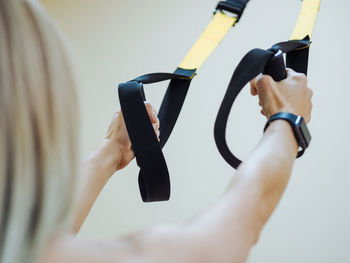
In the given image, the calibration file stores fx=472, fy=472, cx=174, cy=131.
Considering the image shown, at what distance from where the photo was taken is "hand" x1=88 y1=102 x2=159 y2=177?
0.72 meters

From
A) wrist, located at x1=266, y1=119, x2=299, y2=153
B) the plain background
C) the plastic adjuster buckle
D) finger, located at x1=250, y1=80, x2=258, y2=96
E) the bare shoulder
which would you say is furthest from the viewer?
the plain background

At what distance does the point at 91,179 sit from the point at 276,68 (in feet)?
1.01

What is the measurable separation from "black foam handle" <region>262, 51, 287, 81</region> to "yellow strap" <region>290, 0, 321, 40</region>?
0.09m

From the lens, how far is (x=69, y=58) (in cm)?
41

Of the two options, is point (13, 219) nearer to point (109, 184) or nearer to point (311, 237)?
point (311, 237)

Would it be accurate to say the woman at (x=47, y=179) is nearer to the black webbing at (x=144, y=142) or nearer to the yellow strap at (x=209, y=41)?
the black webbing at (x=144, y=142)


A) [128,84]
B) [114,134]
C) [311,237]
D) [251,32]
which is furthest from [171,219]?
[128,84]

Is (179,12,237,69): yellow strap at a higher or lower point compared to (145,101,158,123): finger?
higher

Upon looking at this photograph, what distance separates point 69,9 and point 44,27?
1.54m

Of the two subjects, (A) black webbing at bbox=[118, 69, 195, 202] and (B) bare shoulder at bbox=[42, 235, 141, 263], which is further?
(A) black webbing at bbox=[118, 69, 195, 202]

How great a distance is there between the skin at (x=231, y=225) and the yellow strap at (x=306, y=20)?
0.44 ft

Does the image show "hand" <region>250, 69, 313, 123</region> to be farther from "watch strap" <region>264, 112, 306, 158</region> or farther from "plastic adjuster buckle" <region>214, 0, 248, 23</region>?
"plastic adjuster buckle" <region>214, 0, 248, 23</region>

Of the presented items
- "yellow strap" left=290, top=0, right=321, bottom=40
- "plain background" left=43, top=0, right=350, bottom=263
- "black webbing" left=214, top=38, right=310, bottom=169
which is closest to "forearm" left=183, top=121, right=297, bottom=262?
"black webbing" left=214, top=38, right=310, bottom=169

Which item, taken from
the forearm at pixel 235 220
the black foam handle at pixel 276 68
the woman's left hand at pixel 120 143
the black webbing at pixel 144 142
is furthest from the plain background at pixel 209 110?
the forearm at pixel 235 220
